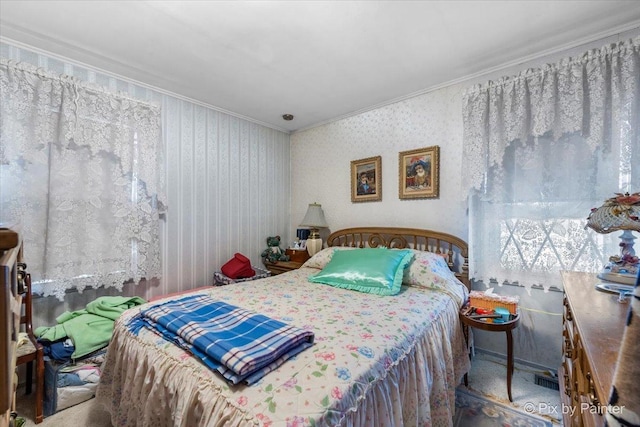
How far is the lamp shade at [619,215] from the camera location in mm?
1312

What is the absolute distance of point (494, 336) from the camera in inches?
94.1

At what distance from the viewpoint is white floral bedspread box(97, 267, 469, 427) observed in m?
0.90

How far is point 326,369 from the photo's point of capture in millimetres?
1036

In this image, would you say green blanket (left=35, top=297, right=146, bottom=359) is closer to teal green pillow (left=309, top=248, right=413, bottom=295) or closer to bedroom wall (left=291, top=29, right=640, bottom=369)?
teal green pillow (left=309, top=248, right=413, bottom=295)

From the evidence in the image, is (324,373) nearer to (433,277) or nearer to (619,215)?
(433,277)

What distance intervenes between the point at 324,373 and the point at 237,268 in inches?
89.7

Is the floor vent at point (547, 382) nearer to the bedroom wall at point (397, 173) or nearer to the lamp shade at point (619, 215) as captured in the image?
the bedroom wall at point (397, 173)

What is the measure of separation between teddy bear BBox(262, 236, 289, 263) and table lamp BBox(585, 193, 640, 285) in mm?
2949

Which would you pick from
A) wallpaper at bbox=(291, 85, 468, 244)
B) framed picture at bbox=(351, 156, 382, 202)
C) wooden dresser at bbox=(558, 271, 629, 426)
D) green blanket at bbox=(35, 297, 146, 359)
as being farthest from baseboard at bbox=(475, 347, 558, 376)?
green blanket at bbox=(35, 297, 146, 359)

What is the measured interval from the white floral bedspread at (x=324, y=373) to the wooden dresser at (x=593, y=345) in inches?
23.4

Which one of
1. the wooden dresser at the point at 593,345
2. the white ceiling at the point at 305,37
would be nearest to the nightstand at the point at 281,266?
the white ceiling at the point at 305,37

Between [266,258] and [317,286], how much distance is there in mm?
1480

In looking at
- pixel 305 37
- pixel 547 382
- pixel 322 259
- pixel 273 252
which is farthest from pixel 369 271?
pixel 305 37

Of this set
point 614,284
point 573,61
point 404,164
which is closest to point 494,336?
point 614,284
